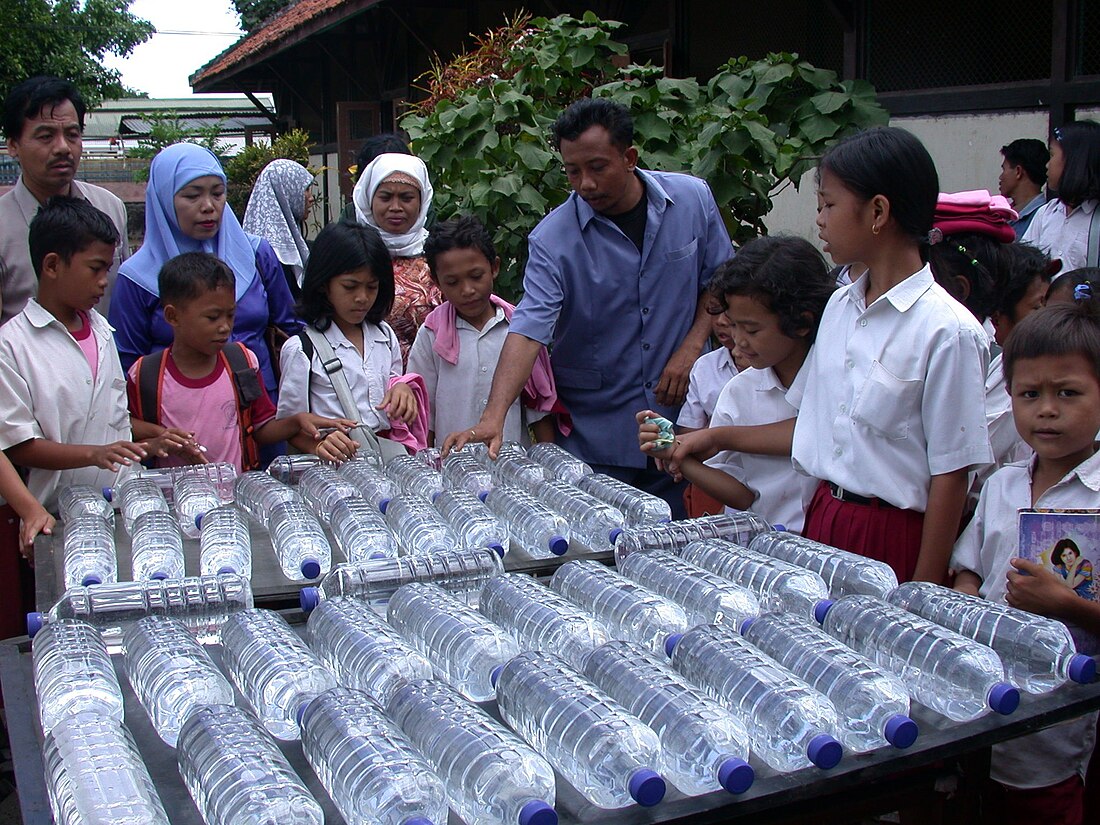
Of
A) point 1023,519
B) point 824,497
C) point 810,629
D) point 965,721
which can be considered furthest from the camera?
point 824,497

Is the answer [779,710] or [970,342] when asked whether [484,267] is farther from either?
[779,710]

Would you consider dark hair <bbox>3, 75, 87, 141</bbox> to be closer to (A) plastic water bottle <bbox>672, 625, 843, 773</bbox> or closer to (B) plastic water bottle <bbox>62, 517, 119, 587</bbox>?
(B) plastic water bottle <bbox>62, 517, 119, 587</bbox>

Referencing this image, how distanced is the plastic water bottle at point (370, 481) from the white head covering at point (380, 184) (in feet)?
4.14

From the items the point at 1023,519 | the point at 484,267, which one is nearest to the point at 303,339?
the point at 484,267

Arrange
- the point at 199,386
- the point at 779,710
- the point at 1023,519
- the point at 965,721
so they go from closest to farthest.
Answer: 1. the point at 779,710
2. the point at 965,721
3. the point at 1023,519
4. the point at 199,386

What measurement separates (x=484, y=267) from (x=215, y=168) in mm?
1008

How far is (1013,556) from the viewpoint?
2195mm

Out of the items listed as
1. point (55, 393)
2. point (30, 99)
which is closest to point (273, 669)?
point (55, 393)

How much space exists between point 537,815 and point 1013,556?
1305 mm

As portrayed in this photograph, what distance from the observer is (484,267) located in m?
3.62

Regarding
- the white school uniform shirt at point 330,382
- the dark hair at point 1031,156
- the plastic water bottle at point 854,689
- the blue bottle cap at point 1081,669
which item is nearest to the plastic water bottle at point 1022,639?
the blue bottle cap at point 1081,669

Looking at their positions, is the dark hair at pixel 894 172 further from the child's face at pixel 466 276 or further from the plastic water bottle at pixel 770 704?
the child's face at pixel 466 276

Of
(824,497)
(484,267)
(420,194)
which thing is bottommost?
(824,497)

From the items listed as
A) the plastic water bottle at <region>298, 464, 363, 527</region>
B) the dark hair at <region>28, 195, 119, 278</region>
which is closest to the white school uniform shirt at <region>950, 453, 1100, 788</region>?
the plastic water bottle at <region>298, 464, 363, 527</region>
